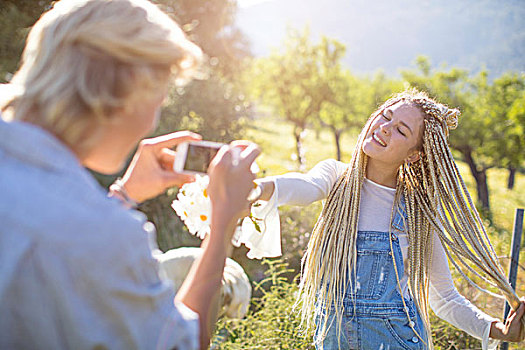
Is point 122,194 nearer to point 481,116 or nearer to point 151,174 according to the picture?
point 151,174

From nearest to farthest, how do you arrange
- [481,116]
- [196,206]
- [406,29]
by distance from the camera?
1. [196,206]
2. [481,116]
3. [406,29]

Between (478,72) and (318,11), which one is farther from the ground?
(318,11)

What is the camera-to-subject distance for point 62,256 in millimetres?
787

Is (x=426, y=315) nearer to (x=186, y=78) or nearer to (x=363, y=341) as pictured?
(x=363, y=341)

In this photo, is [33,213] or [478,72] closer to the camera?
[33,213]

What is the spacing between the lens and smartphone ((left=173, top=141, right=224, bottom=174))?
4.70 ft

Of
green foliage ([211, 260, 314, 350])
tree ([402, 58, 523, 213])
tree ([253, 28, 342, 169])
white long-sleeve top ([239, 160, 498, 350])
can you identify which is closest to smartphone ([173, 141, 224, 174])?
white long-sleeve top ([239, 160, 498, 350])

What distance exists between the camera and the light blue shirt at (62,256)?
778 millimetres

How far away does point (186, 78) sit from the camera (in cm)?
112

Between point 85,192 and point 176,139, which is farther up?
point 176,139

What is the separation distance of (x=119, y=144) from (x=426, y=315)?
1920 millimetres

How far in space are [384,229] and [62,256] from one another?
1.70 metres

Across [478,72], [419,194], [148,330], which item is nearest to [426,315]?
[419,194]

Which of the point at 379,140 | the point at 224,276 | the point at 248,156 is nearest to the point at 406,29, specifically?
the point at 379,140
